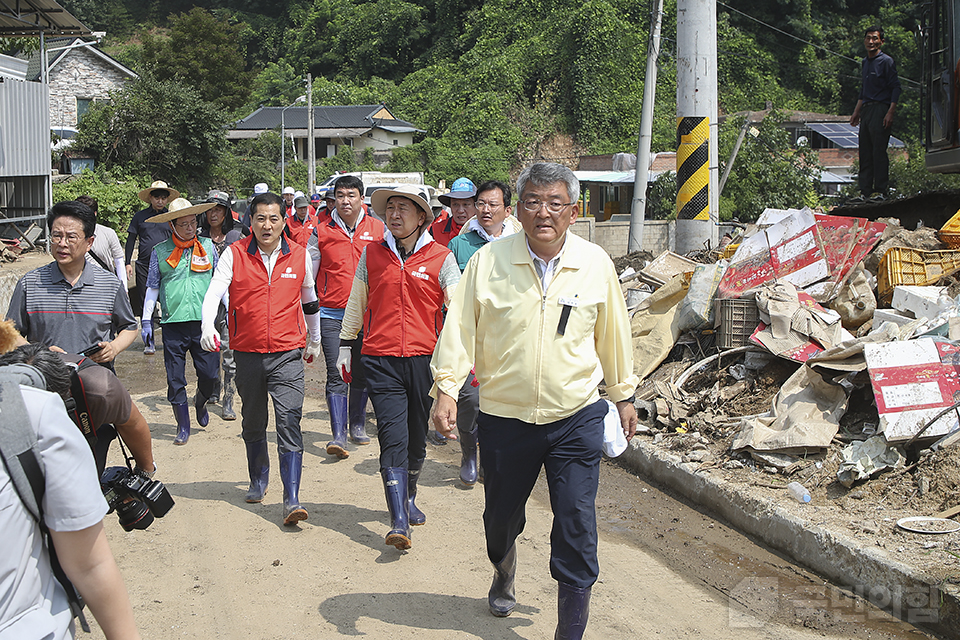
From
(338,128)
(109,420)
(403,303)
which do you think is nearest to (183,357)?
(403,303)

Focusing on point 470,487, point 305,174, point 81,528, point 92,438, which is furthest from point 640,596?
point 305,174

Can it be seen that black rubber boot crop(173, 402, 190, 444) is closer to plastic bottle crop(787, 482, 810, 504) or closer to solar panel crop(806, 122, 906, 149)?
plastic bottle crop(787, 482, 810, 504)

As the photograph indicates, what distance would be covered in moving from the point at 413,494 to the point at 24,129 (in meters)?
16.2

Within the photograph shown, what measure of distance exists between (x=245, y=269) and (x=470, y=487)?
226 cm

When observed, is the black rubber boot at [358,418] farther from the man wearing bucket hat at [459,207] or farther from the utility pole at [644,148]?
the utility pole at [644,148]

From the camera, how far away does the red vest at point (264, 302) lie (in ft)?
19.0

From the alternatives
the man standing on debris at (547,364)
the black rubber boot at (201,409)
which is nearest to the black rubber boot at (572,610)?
the man standing on debris at (547,364)

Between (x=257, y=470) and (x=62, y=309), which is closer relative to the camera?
(x=62, y=309)

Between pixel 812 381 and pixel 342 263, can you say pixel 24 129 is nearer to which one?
pixel 342 263

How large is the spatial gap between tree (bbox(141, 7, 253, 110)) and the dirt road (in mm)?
53476

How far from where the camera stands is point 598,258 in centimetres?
392

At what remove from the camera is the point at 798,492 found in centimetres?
562

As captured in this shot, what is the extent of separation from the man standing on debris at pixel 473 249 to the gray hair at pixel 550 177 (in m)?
2.48

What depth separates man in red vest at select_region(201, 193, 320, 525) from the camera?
5734 millimetres
